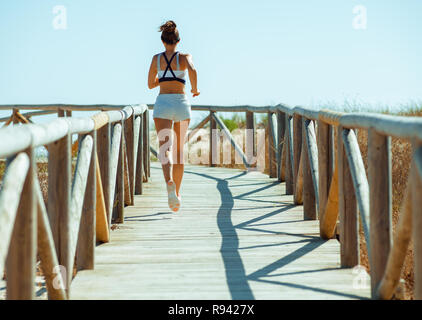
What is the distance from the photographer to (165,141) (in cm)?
582

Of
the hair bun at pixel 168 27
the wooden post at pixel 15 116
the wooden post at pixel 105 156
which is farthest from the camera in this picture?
the wooden post at pixel 15 116

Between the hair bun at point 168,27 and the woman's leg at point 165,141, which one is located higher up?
the hair bun at point 168,27

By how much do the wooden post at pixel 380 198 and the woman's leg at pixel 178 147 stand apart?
2.68m

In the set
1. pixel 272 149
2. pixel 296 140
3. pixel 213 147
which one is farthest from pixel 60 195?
pixel 213 147

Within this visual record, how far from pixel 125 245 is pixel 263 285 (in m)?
1.53

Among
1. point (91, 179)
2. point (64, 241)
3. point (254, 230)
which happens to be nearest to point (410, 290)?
point (254, 230)

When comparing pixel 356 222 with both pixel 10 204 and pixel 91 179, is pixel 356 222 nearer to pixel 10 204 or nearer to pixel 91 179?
pixel 91 179

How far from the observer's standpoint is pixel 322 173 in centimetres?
509

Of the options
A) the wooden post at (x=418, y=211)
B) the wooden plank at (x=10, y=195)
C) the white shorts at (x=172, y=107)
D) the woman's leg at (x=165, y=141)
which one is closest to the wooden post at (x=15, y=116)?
the woman's leg at (x=165, y=141)

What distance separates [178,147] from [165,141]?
244 millimetres

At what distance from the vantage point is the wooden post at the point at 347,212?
13.6 ft

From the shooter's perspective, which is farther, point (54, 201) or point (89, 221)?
point (89, 221)

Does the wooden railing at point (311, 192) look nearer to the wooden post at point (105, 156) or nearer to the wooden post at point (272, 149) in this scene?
the wooden post at point (105, 156)

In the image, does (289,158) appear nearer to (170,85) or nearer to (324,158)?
(170,85)
